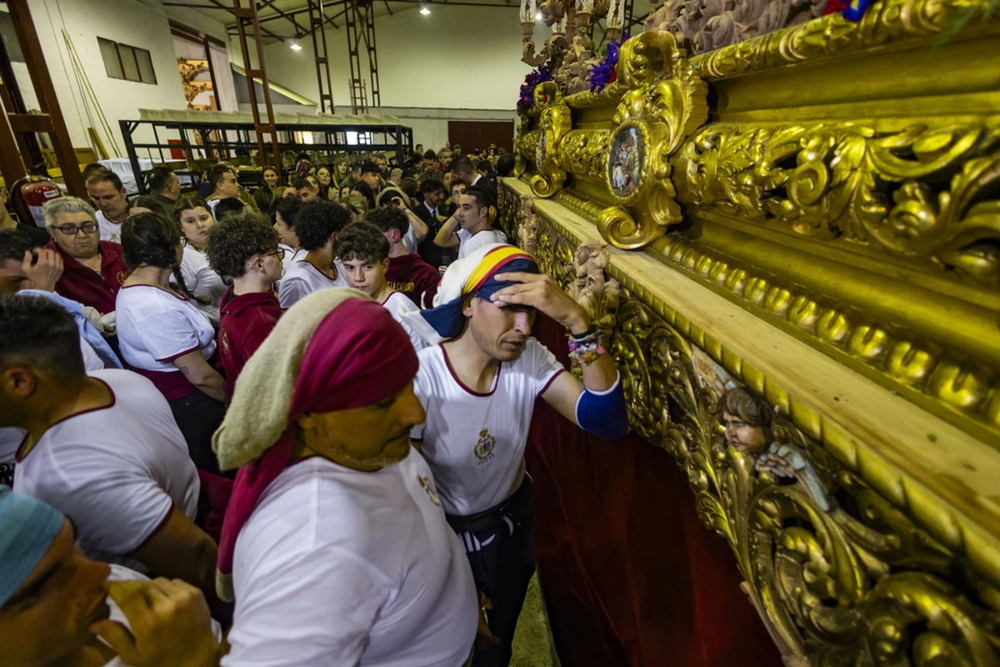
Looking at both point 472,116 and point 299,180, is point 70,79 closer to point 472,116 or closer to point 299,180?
point 299,180

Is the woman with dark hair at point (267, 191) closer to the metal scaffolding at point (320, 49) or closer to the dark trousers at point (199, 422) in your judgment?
the dark trousers at point (199, 422)

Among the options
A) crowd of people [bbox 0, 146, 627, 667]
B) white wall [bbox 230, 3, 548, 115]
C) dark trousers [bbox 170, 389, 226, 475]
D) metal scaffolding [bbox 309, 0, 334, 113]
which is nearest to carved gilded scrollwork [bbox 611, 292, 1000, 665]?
crowd of people [bbox 0, 146, 627, 667]

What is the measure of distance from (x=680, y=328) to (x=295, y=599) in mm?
→ 783

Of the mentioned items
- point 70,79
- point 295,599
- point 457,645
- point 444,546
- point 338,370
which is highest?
point 70,79

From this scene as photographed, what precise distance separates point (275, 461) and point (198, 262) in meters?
2.55

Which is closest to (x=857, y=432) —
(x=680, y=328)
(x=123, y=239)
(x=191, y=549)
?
(x=680, y=328)

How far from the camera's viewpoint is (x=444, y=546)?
3.02ft

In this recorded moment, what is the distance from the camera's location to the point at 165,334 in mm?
1787

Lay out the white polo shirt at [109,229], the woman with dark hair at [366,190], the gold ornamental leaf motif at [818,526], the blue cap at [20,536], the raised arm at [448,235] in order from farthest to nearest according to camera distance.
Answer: the woman with dark hair at [366,190]
the raised arm at [448,235]
the white polo shirt at [109,229]
the blue cap at [20,536]
the gold ornamental leaf motif at [818,526]

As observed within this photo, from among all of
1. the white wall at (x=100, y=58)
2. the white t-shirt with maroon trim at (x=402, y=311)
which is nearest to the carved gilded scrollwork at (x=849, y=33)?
the white t-shirt with maroon trim at (x=402, y=311)

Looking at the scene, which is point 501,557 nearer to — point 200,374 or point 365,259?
point 365,259

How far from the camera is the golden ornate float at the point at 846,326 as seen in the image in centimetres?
46

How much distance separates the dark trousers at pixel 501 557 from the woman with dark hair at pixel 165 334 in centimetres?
125

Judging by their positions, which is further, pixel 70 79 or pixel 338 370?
pixel 70 79
